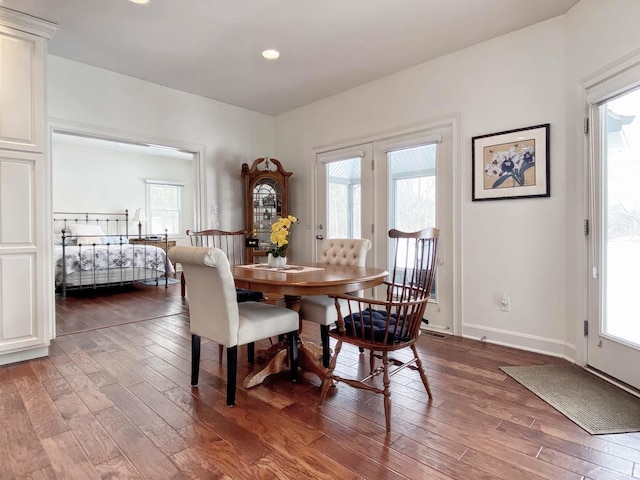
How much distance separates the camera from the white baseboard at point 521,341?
9.37 ft

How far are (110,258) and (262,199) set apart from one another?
8.62 feet

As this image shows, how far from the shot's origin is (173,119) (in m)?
4.42

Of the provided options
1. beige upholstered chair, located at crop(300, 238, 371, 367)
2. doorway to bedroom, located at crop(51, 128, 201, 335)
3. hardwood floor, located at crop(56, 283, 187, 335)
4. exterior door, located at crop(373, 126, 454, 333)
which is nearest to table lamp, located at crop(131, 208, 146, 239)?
doorway to bedroom, located at crop(51, 128, 201, 335)

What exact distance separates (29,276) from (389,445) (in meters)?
2.91

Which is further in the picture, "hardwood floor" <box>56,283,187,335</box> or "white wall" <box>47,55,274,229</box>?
"hardwood floor" <box>56,283,187,335</box>

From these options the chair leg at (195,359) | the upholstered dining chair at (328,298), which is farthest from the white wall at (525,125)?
the chair leg at (195,359)

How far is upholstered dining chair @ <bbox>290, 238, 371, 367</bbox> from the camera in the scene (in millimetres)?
2590

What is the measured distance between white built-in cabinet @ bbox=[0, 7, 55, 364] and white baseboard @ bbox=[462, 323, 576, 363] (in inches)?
143

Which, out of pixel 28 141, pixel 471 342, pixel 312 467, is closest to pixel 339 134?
pixel 471 342

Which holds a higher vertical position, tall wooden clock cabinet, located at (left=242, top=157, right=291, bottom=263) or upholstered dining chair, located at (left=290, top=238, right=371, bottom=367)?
tall wooden clock cabinet, located at (left=242, top=157, right=291, bottom=263)

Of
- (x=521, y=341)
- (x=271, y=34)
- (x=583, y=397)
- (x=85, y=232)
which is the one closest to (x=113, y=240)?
(x=85, y=232)

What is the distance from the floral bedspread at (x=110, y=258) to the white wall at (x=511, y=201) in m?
4.42

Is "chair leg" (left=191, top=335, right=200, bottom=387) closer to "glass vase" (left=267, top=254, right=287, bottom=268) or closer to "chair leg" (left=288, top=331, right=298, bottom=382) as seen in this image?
"chair leg" (left=288, top=331, right=298, bottom=382)

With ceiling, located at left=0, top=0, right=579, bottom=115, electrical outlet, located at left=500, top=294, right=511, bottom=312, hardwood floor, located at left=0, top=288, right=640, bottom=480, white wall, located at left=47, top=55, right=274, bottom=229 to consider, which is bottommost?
hardwood floor, located at left=0, top=288, right=640, bottom=480
